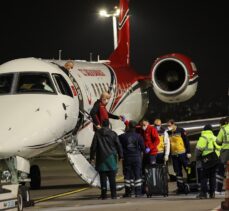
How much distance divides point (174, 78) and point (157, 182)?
8.91 metres

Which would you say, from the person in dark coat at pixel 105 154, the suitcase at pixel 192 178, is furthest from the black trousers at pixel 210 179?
the person in dark coat at pixel 105 154

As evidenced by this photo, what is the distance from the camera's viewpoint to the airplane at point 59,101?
1405 centimetres

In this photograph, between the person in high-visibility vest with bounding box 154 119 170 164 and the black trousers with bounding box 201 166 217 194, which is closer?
the black trousers with bounding box 201 166 217 194

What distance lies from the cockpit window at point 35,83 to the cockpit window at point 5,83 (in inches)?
7.8

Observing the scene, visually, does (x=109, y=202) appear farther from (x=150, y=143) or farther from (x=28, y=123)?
(x=150, y=143)

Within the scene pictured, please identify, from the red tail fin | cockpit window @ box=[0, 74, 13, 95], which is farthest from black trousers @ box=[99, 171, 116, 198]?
the red tail fin

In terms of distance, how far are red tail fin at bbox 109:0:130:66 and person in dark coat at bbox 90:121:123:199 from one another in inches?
403

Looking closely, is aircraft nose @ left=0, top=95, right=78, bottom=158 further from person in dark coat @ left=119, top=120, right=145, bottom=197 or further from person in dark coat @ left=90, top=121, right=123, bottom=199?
person in dark coat @ left=119, top=120, right=145, bottom=197

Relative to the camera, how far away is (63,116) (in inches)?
616

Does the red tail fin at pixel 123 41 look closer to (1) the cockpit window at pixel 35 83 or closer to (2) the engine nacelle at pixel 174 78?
(2) the engine nacelle at pixel 174 78

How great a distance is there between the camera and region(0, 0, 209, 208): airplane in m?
14.1

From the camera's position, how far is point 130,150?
15477 millimetres

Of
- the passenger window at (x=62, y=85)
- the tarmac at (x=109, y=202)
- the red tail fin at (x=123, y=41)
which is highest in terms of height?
the red tail fin at (x=123, y=41)

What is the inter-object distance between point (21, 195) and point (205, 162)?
3.78m
